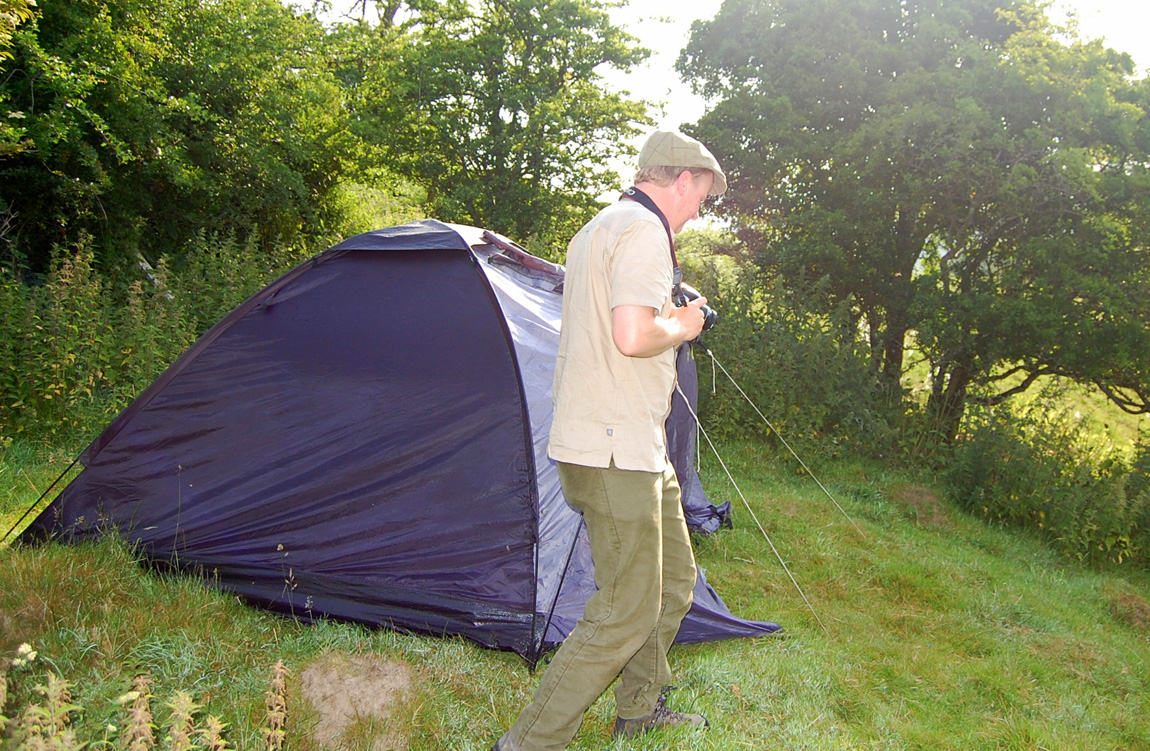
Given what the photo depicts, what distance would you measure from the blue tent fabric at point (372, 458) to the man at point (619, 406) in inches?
39.1

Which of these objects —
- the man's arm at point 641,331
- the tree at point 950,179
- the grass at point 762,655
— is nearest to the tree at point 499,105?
the tree at point 950,179

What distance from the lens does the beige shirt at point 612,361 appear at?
2227 mm

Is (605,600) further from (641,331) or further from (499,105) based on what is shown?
(499,105)

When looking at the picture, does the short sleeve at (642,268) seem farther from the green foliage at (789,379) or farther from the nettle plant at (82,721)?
the green foliage at (789,379)

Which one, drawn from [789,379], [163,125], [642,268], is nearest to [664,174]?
[642,268]

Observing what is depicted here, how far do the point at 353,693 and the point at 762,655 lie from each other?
1.77m

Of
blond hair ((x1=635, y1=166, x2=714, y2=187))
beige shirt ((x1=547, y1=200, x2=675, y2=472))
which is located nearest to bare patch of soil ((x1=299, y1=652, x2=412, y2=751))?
beige shirt ((x1=547, y1=200, x2=675, y2=472))

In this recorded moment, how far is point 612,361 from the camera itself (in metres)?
2.31

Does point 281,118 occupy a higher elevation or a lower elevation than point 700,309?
higher

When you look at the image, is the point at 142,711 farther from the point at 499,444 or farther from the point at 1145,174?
the point at 1145,174

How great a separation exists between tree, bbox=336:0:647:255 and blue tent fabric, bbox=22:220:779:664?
27.5 feet

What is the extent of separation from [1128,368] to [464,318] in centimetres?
736

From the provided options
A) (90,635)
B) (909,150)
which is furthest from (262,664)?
(909,150)

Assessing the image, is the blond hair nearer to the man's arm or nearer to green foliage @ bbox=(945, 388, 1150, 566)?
the man's arm
